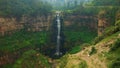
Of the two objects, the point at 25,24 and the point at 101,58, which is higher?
the point at 101,58

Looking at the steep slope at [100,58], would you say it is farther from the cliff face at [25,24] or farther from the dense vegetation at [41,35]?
the cliff face at [25,24]

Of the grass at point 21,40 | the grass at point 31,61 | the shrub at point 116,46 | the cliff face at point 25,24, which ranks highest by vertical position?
the shrub at point 116,46

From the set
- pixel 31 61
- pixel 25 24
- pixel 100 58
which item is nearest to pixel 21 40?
pixel 25 24

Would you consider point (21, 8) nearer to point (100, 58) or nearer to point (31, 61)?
point (31, 61)

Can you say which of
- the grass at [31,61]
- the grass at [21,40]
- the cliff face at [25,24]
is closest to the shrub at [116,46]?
the grass at [31,61]

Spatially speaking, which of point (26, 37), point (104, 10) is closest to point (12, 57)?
point (26, 37)
